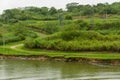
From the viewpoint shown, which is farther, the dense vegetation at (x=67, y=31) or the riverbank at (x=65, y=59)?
the dense vegetation at (x=67, y=31)

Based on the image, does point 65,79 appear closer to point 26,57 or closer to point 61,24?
point 26,57

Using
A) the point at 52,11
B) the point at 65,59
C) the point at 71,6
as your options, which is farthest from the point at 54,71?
the point at 71,6

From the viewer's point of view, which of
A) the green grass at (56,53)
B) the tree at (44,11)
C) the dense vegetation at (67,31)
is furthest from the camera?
the tree at (44,11)

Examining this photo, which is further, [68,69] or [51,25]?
[51,25]

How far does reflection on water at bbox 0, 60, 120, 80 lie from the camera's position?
128 feet

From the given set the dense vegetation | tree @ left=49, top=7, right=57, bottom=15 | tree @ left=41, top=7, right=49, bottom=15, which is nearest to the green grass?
the dense vegetation

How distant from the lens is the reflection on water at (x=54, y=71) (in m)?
38.9

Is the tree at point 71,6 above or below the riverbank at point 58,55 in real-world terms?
above

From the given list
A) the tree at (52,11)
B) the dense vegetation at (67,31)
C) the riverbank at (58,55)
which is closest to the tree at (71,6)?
the tree at (52,11)

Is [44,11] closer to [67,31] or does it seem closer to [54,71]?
[67,31]

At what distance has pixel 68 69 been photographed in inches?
1774

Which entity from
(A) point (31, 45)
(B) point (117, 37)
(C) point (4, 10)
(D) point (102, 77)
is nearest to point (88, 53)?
(B) point (117, 37)

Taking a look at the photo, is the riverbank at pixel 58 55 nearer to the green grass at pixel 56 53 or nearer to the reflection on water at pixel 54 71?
the green grass at pixel 56 53

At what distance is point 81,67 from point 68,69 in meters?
2.15
